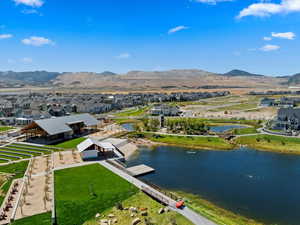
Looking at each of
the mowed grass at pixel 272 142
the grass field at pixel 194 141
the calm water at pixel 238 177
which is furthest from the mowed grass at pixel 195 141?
the mowed grass at pixel 272 142

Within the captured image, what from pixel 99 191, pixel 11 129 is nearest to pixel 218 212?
pixel 99 191

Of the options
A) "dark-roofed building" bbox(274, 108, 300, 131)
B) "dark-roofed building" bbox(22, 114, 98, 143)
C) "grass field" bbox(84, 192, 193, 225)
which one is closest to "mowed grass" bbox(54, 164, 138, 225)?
"grass field" bbox(84, 192, 193, 225)

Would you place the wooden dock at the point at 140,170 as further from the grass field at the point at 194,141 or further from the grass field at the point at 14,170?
the grass field at the point at 194,141

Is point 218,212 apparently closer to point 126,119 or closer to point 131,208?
point 131,208

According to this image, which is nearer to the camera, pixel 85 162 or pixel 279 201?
Result: pixel 279 201

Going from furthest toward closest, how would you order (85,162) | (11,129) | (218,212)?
(11,129) < (85,162) < (218,212)
